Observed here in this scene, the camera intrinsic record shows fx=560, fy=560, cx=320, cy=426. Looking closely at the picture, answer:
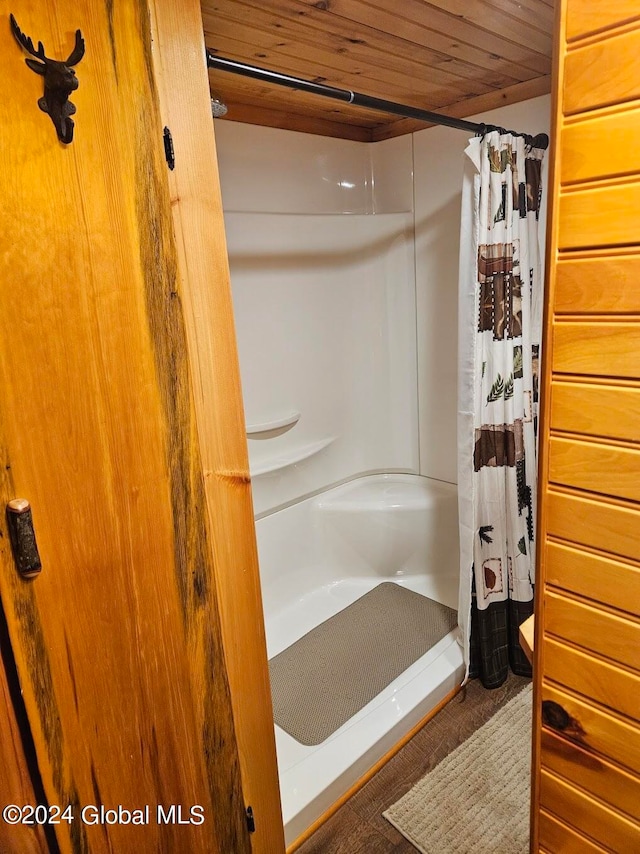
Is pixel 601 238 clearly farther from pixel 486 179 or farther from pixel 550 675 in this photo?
pixel 486 179

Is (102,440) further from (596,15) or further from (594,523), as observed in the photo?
(596,15)

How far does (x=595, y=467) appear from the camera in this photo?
62 centimetres

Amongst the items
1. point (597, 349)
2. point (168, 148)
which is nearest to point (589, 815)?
point (597, 349)

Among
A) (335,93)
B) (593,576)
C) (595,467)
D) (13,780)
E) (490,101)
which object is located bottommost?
(13,780)

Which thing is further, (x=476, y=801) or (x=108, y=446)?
(x=476, y=801)

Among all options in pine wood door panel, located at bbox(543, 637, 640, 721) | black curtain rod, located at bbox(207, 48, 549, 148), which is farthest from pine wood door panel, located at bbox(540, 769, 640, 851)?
black curtain rod, located at bbox(207, 48, 549, 148)

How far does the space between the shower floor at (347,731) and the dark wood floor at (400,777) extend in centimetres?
4

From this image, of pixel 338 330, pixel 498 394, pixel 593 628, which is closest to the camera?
pixel 593 628

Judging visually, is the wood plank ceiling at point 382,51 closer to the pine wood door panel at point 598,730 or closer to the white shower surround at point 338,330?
the white shower surround at point 338,330

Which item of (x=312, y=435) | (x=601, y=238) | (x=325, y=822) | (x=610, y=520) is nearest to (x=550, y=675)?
(x=610, y=520)

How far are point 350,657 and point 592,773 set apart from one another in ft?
5.03

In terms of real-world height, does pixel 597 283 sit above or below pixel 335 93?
below

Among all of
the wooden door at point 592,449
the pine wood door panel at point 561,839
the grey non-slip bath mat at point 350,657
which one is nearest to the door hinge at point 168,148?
the wooden door at point 592,449

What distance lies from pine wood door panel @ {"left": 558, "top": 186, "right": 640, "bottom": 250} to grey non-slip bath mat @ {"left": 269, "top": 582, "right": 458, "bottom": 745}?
169cm
